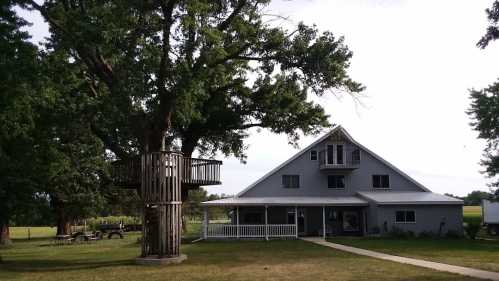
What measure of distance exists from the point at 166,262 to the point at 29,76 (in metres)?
8.53

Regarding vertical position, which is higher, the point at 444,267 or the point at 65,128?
the point at 65,128

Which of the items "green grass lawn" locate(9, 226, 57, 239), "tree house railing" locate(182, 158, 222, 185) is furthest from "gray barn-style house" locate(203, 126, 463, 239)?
"green grass lawn" locate(9, 226, 57, 239)

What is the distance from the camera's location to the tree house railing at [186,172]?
2517 centimetres

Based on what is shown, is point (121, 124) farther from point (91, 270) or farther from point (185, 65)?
point (91, 270)

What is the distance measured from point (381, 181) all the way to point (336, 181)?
361 cm

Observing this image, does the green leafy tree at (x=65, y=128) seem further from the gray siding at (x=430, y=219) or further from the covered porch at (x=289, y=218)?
the gray siding at (x=430, y=219)

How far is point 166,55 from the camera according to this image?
22.8 m

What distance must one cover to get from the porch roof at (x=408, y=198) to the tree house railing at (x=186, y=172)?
1846 centimetres

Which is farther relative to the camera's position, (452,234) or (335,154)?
(335,154)

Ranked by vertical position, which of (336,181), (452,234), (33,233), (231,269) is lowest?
(33,233)

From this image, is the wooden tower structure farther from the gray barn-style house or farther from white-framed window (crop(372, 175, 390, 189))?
white-framed window (crop(372, 175, 390, 189))

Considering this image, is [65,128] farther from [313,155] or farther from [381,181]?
[381,181]

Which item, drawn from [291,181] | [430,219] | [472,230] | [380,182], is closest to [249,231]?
[291,181]

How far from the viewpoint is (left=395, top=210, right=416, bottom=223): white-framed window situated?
42.4 meters
